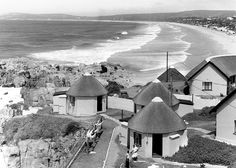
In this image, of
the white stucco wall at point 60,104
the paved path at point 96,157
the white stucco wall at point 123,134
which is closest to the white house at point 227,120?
the white stucco wall at point 123,134

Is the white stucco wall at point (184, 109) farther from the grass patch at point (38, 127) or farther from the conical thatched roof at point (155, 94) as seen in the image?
the grass patch at point (38, 127)

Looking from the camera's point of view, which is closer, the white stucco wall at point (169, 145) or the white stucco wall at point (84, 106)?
the white stucco wall at point (169, 145)

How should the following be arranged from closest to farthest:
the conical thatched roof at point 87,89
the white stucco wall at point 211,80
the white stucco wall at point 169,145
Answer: the white stucco wall at point 169,145, the conical thatched roof at point 87,89, the white stucco wall at point 211,80

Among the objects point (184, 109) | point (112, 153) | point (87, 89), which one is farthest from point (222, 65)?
point (112, 153)

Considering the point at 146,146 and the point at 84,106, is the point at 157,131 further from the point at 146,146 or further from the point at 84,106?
the point at 84,106

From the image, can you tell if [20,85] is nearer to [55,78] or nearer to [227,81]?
[55,78]

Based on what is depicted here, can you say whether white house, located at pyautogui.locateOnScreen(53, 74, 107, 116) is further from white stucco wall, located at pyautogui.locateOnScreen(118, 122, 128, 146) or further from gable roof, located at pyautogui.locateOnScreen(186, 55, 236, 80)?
gable roof, located at pyautogui.locateOnScreen(186, 55, 236, 80)
